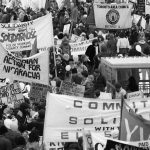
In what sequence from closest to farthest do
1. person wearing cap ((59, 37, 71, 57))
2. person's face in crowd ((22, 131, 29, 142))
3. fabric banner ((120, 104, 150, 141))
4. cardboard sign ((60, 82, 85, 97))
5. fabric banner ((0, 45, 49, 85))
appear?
fabric banner ((120, 104, 150, 141)), person's face in crowd ((22, 131, 29, 142)), cardboard sign ((60, 82, 85, 97)), fabric banner ((0, 45, 49, 85)), person wearing cap ((59, 37, 71, 57))

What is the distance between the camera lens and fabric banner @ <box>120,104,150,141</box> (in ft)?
34.7

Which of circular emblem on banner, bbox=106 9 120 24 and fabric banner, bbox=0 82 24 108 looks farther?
circular emblem on banner, bbox=106 9 120 24

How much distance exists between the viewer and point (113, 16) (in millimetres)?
25297

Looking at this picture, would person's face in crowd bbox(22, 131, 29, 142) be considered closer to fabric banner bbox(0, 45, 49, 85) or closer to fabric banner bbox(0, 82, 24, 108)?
fabric banner bbox(0, 82, 24, 108)

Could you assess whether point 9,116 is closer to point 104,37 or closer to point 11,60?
point 11,60

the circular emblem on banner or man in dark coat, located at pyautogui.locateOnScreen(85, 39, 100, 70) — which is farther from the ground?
the circular emblem on banner

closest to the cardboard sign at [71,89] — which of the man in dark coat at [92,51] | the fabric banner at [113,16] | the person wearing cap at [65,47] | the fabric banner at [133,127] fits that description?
the fabric banner at [133,127]

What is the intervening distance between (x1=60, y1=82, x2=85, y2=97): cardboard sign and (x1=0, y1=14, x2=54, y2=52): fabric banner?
3590 mm

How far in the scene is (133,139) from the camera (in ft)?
35.0

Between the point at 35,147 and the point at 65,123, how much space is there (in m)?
0.63

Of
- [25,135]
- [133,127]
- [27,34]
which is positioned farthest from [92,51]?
[133,127]

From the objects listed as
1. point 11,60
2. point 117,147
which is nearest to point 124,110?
point 117,147

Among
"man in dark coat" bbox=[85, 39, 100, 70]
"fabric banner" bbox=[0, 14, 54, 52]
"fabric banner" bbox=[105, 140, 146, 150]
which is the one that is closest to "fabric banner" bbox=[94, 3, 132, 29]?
"man in dark coat" bbox=[85, 39, 100, 70]

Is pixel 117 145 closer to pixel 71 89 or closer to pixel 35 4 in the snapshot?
pixel 71 89
